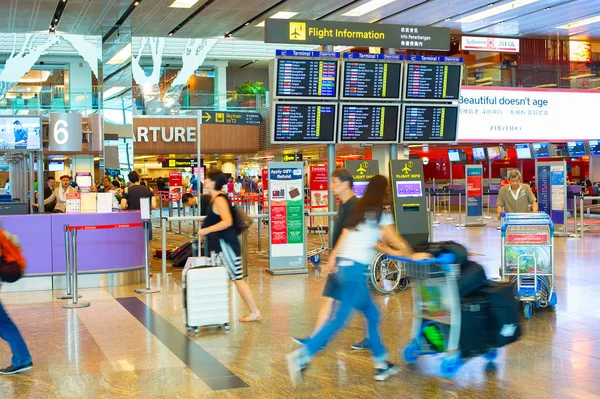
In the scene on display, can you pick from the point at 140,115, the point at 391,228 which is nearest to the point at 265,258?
the point at 391,228

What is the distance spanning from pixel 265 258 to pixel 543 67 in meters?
16.6

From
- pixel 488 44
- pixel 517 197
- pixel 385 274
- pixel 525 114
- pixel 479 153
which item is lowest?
pixel 385 274

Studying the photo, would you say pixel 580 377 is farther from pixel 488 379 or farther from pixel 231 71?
pixel 231 71

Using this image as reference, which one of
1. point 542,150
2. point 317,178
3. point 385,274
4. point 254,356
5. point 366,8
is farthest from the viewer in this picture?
point 542,150

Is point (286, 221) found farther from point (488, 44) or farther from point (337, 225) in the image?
point (488, 44)

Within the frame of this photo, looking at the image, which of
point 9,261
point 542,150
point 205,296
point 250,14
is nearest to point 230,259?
point 205,296

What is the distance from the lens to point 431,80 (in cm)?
1304

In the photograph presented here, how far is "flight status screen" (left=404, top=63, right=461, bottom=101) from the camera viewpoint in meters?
12.9

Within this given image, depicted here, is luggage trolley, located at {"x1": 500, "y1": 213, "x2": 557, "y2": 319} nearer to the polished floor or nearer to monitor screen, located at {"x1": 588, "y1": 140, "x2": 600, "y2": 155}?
the polished floor

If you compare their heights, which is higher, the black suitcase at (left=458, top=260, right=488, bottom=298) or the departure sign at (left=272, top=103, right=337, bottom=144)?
the departure sign at (left=272, top=103, right=337, bottom=144)

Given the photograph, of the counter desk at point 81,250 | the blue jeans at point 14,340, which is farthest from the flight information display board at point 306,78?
the blue jeans at point 14,340

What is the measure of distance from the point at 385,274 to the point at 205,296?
310 centimetres

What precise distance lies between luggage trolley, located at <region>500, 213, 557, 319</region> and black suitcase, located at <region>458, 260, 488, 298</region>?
105 inches

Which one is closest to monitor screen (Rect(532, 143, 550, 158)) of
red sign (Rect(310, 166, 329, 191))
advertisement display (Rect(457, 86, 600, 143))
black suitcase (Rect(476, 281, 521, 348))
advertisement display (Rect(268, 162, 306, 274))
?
advertisement display (Rect(457, 86, 600, 143))
